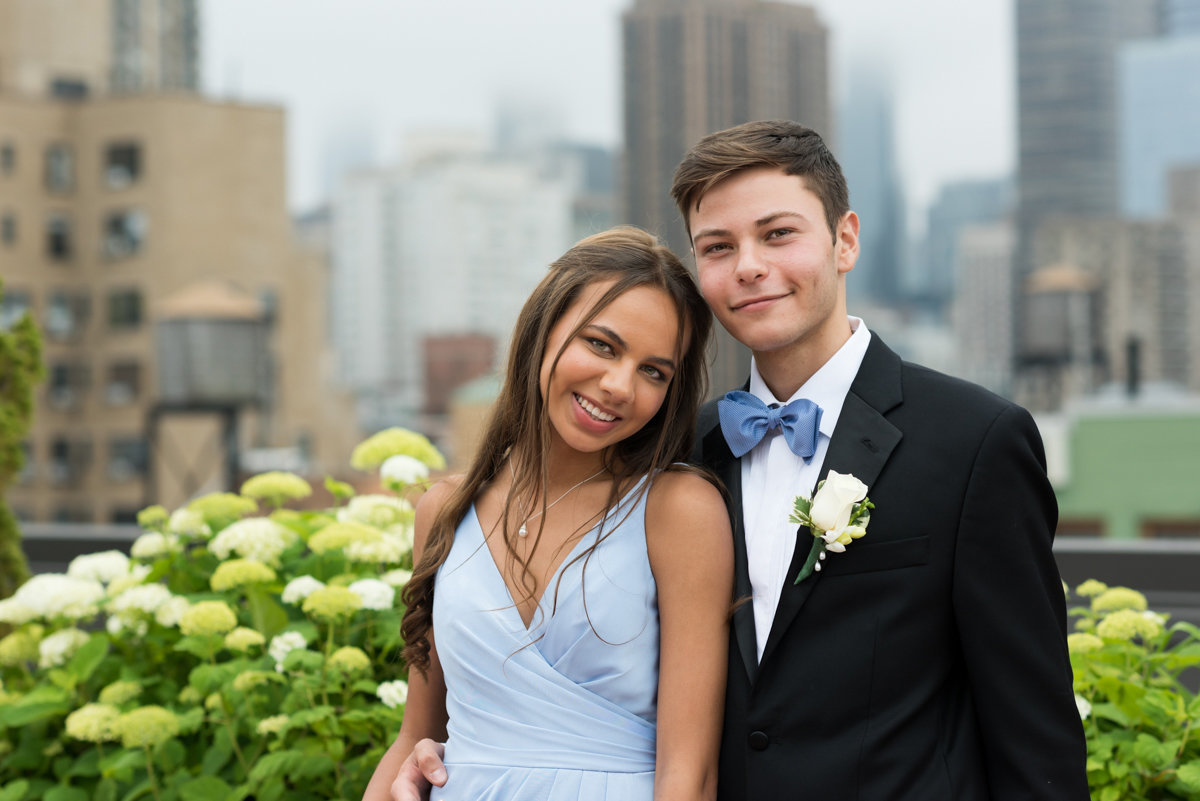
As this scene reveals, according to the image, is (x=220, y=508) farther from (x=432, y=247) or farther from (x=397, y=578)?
(x=432, y=247)

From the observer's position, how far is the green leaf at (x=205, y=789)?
2.87 m

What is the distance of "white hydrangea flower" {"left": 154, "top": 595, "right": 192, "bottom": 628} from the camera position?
3088 millimetres

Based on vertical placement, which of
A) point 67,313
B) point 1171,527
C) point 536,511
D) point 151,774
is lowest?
point 1171,527

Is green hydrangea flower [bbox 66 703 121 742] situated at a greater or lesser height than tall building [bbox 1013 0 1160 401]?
lesser

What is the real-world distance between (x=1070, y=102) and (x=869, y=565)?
15489cm

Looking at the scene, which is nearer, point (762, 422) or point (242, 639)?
point (762, 422)

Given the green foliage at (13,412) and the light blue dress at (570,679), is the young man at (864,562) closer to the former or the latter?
the light blue dress at (570,679)

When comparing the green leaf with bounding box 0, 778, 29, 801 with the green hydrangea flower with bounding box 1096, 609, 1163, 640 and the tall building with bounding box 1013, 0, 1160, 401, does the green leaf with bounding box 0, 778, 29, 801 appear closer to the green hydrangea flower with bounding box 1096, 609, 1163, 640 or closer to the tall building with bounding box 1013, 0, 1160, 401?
the green hydrangea flower with bounding box 1096, 609, 1163, 640

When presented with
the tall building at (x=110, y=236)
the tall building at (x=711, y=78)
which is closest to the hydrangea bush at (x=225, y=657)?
the tall building at (x=110, y=236)

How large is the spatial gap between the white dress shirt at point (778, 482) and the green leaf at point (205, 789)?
156 cm

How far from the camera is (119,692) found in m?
3.02

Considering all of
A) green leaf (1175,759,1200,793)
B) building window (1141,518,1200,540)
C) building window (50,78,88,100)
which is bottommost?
building window (1141,518,1200,540)

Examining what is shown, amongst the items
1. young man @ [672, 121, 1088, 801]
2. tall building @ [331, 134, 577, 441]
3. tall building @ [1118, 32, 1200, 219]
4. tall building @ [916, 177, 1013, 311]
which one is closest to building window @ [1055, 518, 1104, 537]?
young man @ [672, 121, 1088, 801]

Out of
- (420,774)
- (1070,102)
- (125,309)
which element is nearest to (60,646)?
(420,774)
